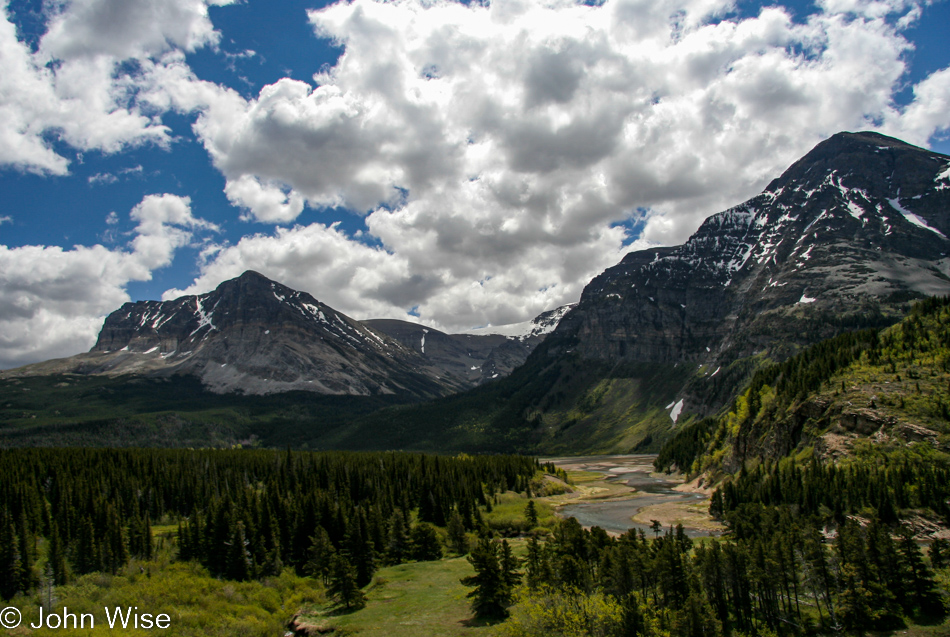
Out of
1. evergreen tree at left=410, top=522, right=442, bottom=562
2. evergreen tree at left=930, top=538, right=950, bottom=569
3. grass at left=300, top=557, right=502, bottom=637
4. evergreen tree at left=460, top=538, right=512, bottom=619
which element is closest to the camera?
grass at left=300, top=557, right=502, bottom=637

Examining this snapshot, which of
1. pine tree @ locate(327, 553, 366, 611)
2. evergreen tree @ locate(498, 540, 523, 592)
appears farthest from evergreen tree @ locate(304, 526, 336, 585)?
evergreen tree @ locate(498, 540, 523, 592)

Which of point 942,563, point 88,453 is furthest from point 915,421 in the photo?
point 88,453

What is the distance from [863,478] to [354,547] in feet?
239

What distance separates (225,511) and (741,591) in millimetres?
66980

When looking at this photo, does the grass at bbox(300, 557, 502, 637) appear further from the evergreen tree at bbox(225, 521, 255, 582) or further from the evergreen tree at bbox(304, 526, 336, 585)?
the evergreen tree at bbox(225, 521, 255, 582)

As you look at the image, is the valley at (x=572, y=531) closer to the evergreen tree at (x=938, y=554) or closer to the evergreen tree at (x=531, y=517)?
the evergreen tree at (x=938, y=554)

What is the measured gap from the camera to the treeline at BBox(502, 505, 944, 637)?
134 ft

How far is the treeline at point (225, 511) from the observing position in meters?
71.5

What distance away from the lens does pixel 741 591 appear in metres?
46.2

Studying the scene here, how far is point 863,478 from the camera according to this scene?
249 ft

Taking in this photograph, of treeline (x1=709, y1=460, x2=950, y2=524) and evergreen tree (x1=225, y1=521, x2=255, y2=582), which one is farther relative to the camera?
evergreen tree (x1=225, y1=521, x2=255, y2=582)

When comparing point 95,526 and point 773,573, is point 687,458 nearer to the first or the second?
point 773,573

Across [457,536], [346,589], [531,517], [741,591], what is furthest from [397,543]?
[741,591]

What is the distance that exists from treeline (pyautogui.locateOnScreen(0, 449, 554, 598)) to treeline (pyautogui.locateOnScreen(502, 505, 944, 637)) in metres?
29.6
